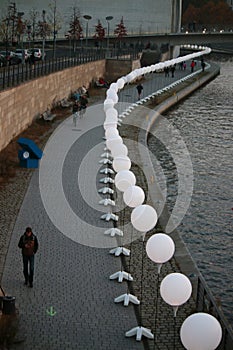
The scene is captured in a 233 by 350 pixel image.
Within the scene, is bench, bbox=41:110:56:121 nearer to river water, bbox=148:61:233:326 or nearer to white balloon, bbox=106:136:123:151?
river water, bbox=148:61:233:326

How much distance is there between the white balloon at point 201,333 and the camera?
8398mm

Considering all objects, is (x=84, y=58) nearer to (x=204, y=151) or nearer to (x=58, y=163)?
(x=204, y=151)

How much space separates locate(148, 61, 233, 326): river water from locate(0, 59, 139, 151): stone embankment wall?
490 centimetres

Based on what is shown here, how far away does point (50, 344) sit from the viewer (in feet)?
33.3

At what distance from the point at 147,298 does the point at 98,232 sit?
3.52 m

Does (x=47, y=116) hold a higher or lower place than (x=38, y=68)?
lower

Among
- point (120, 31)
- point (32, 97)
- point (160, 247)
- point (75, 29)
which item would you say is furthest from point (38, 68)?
point (120, 31)

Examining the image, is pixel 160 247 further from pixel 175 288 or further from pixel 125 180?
pixel 125 180

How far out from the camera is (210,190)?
2120cm

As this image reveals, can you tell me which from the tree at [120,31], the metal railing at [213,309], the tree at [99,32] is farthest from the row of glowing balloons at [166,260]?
the tree at [120,31]

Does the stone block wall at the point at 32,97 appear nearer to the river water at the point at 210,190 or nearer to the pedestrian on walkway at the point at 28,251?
the river water at the point at 210,190

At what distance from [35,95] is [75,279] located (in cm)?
1671

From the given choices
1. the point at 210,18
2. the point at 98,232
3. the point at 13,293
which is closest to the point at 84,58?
the point at 98,232

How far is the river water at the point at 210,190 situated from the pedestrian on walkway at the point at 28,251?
3524mm
